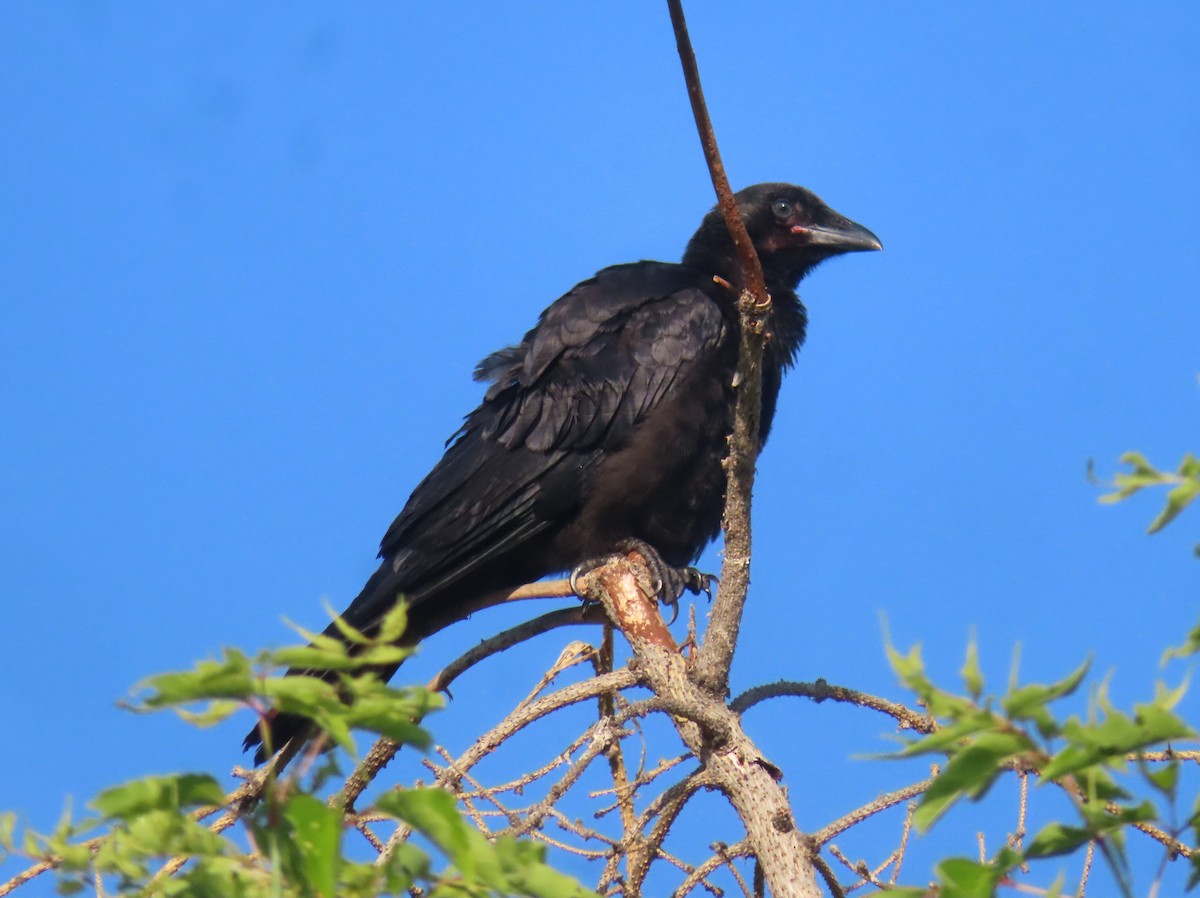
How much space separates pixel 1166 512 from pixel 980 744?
32cm

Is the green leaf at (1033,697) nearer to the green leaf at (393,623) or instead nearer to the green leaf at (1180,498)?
the green leaf at (1180,498)

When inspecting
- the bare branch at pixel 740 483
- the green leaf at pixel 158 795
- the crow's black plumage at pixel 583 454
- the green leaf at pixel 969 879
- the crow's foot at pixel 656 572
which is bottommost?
the green leaf at pixel 969 879

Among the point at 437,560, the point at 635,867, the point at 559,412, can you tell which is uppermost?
the point at 559,412

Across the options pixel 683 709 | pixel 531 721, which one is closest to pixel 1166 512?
pixel 683 709

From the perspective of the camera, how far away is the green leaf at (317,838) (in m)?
1.29

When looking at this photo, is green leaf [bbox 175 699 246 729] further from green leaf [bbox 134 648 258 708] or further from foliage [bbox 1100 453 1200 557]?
foliage [bbox 1100 453 1200 557]

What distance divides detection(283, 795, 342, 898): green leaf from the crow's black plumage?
11.0 feet

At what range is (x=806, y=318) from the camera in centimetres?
588

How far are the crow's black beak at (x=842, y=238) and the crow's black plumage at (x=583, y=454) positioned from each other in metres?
0.81

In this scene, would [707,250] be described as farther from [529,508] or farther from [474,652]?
[474,652]

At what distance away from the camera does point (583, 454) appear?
5.08m

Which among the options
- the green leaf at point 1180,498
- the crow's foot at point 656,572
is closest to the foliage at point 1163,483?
the green leaf at point 1180,498

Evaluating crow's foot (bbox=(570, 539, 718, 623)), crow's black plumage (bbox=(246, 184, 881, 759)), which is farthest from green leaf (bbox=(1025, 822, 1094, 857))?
crow's black plumage (bbox=(246, 184, 881, 759))

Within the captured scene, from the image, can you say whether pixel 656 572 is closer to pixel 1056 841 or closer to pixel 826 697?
pixel 826 697
